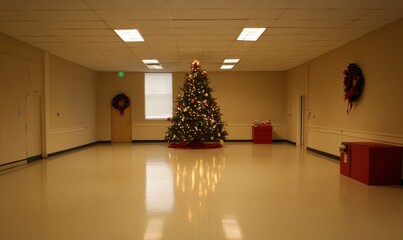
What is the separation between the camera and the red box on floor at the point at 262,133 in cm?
1370

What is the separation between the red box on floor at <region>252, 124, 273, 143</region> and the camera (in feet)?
44.9

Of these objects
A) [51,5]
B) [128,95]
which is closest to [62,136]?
[128,95]

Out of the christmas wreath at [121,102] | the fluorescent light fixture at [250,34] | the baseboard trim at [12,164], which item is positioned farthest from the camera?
the christmas wreath at [121,102]

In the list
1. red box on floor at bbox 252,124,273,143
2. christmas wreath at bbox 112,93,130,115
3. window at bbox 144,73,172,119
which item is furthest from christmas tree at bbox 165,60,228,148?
christmas wreath at bbox 112,93,130,115

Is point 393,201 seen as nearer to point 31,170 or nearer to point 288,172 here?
point 288,172

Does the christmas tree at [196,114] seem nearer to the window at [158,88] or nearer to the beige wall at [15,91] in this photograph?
the window at [158,88]

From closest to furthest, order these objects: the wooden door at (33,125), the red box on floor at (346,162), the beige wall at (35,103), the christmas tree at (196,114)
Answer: the red box on floor at (346,162), the beige wall at (35,103), the wooden door at (33,125), the christmas tree at (196,114)

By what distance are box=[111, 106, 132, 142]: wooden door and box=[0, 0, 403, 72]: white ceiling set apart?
15.1 feet

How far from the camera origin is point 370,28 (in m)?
6.91

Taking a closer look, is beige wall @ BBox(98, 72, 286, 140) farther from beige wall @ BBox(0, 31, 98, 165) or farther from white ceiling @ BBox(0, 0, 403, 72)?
white ceiling @ BBox(0, 0, 403, 72)

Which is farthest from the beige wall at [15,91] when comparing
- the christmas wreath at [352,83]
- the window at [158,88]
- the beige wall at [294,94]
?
the beige wall at [294,94]

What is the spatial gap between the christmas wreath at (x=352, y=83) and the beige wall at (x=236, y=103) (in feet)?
21.1

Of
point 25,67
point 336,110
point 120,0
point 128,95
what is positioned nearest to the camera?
point 120,0

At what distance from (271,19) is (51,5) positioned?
13.7 ft
